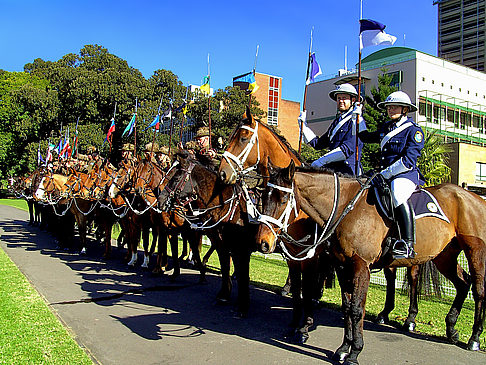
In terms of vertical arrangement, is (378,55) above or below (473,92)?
above

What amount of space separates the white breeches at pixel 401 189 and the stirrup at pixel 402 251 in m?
0.53

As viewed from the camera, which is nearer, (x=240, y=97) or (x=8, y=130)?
(x=240, y=97)

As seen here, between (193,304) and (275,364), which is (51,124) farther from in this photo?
(275,364)

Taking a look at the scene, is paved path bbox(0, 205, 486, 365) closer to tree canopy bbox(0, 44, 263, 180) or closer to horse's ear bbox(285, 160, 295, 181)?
horse's ear bbox(285, 160, 295, 181)

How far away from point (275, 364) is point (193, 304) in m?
3.18

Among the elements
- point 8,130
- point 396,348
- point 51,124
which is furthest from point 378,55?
point 396,348

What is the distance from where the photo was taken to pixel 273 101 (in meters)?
59.2

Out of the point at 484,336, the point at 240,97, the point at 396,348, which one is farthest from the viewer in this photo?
the point at 240,97

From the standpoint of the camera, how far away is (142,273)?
10938 mm

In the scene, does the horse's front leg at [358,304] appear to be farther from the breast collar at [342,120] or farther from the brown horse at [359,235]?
the breast collar at [342,120]

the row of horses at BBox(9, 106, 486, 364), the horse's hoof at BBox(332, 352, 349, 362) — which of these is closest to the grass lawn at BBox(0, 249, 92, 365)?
the row of horses at BBox(9, 106, 486, 364)

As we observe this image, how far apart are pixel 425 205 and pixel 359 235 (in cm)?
133

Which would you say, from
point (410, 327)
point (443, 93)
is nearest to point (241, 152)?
point (410, 327)

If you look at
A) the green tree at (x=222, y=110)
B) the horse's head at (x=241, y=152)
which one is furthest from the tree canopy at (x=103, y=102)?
the horse's head at (x=241, y=152)
